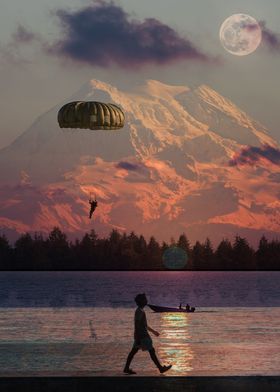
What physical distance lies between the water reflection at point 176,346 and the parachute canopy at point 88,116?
1327 cm

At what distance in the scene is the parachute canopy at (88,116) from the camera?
59766 mm

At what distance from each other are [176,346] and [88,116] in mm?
20300

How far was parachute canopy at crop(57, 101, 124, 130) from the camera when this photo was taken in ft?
196

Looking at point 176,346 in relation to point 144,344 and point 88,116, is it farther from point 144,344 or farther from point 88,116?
point 144,344

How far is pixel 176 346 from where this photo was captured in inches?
1724

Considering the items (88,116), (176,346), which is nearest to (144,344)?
(176,346)

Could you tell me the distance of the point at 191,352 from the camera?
126 ft

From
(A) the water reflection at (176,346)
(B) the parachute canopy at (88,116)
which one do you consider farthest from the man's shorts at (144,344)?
(B) the parachute canopy at (88,116)

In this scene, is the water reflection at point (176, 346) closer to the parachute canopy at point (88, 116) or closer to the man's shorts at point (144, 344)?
the man's shorts at point (144, 344)

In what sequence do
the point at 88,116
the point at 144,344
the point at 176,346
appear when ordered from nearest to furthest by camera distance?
the point at 144,344, the point at 176,346, the point at 88,116

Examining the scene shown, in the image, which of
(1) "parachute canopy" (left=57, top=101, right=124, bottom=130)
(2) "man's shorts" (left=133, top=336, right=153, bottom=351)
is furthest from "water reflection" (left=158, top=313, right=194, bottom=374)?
(1) "parachute canopy" (left=57, top=101, right=124, bottom=130)
